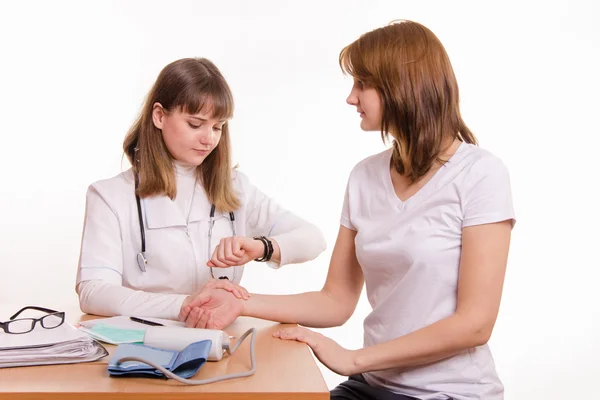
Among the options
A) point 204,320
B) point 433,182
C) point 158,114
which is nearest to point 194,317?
point 204,320

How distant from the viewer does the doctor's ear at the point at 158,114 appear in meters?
2.28

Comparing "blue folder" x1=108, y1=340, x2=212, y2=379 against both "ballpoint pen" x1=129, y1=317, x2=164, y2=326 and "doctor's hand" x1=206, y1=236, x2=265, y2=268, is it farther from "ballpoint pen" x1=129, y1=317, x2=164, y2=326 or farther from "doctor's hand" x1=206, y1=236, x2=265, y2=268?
"doctor's hand" x1=206, y1=236, x2=265, y2=268

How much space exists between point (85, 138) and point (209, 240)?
1.88m

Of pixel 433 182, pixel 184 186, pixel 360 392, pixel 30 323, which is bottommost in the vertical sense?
pixel 360 392

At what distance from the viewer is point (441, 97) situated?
1739 mm

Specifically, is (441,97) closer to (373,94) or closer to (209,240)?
(373,94)

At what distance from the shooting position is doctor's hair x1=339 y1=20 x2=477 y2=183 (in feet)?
5.69

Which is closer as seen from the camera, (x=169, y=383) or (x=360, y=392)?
(x=169, y=383)

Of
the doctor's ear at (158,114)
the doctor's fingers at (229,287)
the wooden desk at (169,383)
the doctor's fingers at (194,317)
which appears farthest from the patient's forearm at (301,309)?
the doctor's ear at (158,114)

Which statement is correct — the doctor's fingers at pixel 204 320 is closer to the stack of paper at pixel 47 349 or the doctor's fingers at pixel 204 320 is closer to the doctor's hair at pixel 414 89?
the stack of paper at pixel 47 349

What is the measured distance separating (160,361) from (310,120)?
2765 millimetres

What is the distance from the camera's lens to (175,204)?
2289 millimetres

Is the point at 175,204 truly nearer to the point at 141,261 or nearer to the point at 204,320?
the point at 141,261

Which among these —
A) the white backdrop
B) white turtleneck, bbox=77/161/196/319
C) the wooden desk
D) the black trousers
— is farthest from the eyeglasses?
the white backdrop
